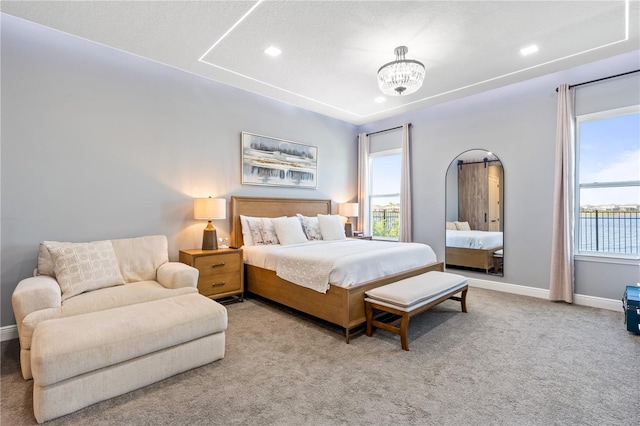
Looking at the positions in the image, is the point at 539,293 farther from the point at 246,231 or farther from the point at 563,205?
the point at 246,231

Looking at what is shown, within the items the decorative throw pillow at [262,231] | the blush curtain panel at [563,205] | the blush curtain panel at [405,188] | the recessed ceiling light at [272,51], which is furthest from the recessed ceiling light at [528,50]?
the decorative throw pillow at [262,231]

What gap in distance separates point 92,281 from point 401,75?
3.34 m

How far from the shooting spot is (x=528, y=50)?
3270 millimetres

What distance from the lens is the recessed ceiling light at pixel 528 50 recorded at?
3203 mm

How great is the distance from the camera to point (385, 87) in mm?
3051

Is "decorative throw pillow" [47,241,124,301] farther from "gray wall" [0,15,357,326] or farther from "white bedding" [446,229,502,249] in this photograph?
"white bedding" [446,229,502,249]

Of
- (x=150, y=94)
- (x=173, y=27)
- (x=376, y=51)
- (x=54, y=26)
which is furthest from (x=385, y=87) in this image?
(x=54, y=26)

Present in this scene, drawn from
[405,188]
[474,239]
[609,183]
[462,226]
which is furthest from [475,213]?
[609,183]

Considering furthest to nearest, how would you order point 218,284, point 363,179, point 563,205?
point 363,179, point 563,205, point 218,284

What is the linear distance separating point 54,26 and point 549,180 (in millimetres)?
5846

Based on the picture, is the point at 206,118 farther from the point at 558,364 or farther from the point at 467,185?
the point at 558,364

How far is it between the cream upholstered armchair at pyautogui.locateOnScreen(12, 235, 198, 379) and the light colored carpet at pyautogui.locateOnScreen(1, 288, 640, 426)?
1.58ft

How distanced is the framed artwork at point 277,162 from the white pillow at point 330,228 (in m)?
0.82

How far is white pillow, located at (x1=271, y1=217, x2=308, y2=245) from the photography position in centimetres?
424
